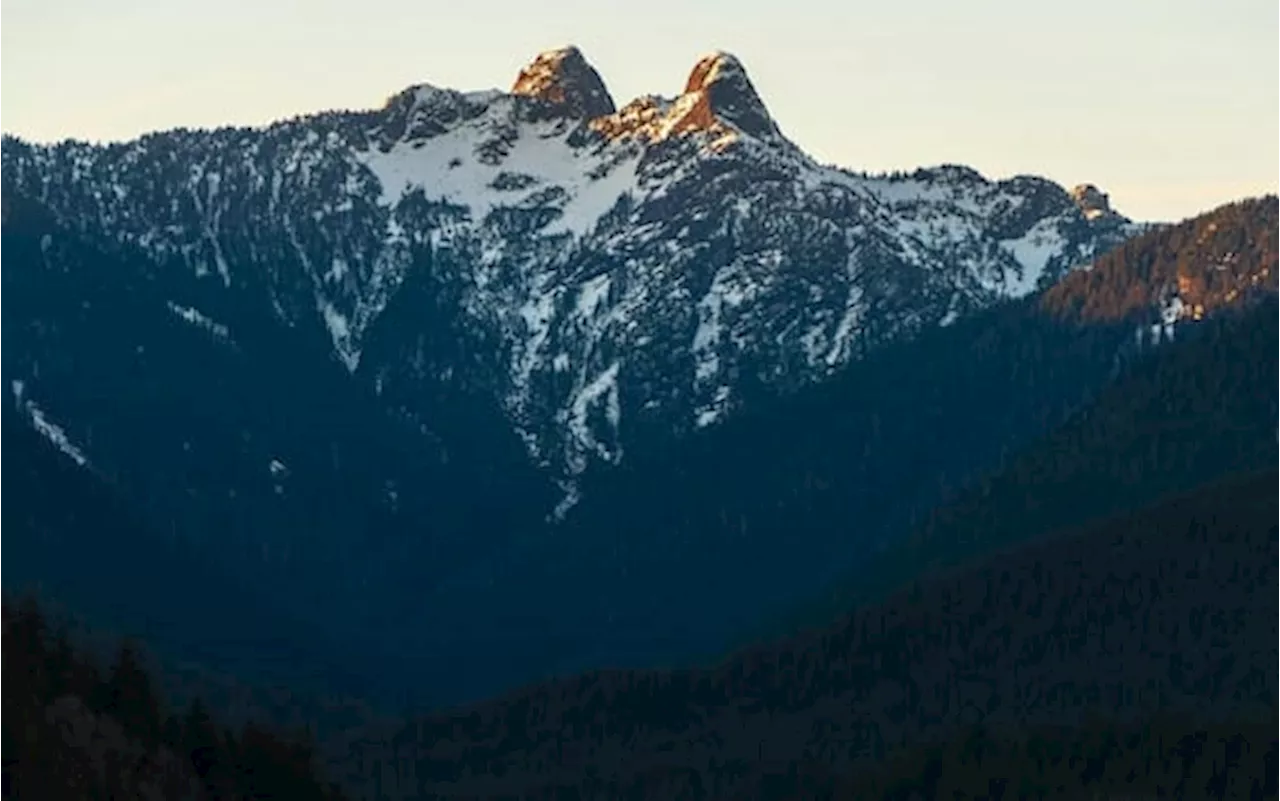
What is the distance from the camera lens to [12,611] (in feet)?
446

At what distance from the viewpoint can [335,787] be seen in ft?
482

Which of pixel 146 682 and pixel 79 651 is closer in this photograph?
pixel 146 682

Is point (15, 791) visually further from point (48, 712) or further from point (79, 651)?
point (79, 651)

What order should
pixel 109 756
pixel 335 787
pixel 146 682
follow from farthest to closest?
pixel 335 787
pixel 146 682
pixel 109 756

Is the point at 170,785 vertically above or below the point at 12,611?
below

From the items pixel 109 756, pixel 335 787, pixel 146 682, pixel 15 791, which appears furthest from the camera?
pixel 335 787

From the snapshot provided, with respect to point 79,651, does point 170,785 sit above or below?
below

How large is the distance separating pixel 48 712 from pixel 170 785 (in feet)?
17.9

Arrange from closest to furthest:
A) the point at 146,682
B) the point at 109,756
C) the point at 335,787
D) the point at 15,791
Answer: the point at 15,791, the point at 109,756, the point at 146,682, the point at 335,787

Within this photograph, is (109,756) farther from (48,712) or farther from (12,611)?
(12,611)

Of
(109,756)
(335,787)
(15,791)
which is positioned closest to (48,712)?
(109,756)

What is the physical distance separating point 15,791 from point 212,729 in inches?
944

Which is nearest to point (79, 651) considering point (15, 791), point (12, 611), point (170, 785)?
point (12, 611)

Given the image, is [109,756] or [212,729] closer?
[109,756]
